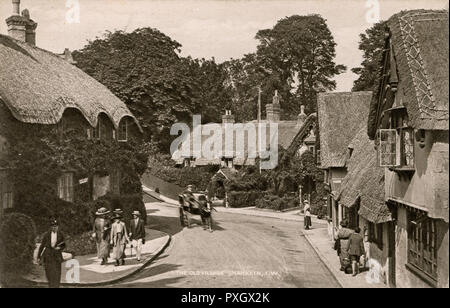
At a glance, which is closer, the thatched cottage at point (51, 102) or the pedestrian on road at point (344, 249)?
the pedestrian on road at point (344, 249)

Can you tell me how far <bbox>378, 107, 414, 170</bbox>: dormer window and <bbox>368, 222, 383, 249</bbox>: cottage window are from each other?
3.80 metres

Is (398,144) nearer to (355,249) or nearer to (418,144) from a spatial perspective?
(418,144)

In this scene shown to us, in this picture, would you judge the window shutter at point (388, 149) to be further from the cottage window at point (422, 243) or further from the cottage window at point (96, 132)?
the cottage window at point (96, 132)

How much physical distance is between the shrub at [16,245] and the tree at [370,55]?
77.8ft

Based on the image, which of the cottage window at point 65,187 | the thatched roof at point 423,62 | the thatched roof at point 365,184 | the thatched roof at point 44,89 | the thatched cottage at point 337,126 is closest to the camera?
the thatched roof at point 423,62

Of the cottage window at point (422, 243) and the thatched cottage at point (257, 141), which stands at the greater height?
the thatched cottage at point (257, 141)

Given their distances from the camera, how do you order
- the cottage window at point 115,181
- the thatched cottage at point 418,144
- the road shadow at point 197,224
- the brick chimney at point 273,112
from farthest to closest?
1. the brick chimney at point 273,112
2. the road shadow at point 197,224
3. the cottage window at point 115,181
4. the thatched cottage at point 418,144

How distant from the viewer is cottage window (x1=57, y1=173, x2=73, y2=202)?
794 inches

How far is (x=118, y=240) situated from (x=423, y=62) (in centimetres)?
1101

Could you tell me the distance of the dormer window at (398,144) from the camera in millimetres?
13849

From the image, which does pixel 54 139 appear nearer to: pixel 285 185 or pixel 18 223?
pixel 18 223

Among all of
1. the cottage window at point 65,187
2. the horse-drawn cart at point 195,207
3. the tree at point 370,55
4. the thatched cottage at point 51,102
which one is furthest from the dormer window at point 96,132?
the tree at point 370,55

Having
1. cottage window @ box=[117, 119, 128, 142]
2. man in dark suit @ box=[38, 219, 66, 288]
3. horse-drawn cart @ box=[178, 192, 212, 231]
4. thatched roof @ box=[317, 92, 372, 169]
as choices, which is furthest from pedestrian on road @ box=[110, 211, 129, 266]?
thatched roof @ box=[317, 92, 372, 169]

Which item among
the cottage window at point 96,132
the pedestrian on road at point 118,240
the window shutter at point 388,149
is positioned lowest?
the pedestrian on road at point 118,240
